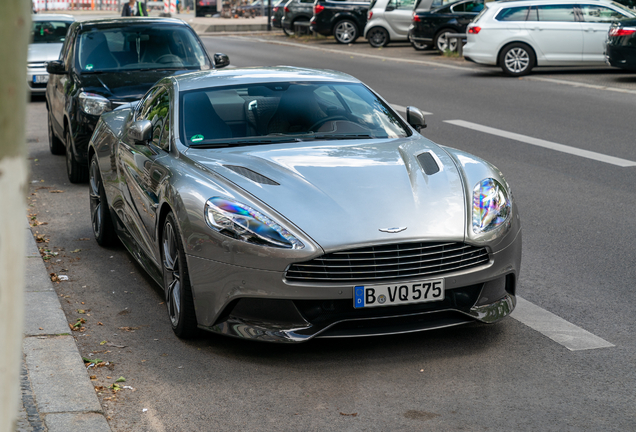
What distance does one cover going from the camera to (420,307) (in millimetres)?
4320

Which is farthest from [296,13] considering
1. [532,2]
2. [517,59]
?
[517,59]

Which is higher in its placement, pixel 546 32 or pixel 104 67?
pixel 546 32

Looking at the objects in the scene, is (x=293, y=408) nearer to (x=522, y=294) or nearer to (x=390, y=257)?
(x=390, y=257)

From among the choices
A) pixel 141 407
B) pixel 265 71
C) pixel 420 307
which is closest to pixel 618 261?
pixel 420 307

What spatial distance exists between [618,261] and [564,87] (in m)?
12.1

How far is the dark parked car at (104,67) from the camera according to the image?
370 inches

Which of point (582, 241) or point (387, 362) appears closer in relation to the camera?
point (387, 362)

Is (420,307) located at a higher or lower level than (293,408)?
higher

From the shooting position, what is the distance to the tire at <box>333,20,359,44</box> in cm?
3422

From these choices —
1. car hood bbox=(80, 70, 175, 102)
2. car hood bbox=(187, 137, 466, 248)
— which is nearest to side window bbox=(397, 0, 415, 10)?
car hood bbox=(80, 70, 175, 102)

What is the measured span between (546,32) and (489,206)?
16.2 meters

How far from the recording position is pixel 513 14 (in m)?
19.9

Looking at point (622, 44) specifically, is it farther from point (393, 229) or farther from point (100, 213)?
point (393, 229)

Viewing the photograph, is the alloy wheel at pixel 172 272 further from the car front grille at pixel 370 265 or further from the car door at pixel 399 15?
the car door at pixel 399 15
